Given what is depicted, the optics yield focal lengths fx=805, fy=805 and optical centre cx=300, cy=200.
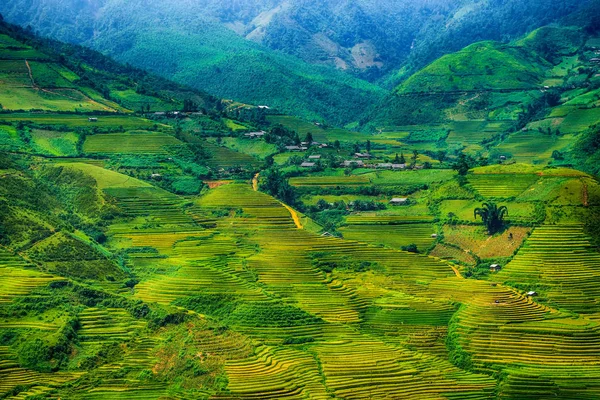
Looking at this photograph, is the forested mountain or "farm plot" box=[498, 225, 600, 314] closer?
"farm plot" box=[498, 225, 600, 314]

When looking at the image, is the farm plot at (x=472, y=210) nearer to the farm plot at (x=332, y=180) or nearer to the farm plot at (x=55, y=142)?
the farm plot at (x=332, y=180)

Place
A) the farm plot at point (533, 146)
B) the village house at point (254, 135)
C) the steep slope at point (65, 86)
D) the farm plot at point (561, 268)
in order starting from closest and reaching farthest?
the farm plot at point (561, 268)
the steep slope at point (65, 86)
the village house at point (254, 135)
the farm plot at point (533, 146)

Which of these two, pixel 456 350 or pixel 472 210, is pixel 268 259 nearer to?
pixel 456 350

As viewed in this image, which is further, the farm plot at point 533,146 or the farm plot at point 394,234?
the farm plot at point 533,146

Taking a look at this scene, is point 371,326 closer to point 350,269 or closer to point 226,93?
point 350,269

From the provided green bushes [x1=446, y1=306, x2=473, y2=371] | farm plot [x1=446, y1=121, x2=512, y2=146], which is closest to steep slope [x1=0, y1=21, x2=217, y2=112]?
farm plot [x1=446, y1=121, x2=512, y2=146]

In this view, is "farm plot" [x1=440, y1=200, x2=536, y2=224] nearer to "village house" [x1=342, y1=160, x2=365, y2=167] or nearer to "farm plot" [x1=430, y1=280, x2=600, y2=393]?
"farm plot" [x1=430, y1=280, x2=600, y2=393]

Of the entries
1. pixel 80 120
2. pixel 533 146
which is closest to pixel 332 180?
pixel 80 120

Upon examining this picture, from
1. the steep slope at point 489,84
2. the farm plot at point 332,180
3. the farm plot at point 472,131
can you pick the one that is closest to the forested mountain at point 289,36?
the steep slope at point 489,84
